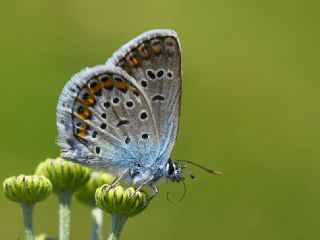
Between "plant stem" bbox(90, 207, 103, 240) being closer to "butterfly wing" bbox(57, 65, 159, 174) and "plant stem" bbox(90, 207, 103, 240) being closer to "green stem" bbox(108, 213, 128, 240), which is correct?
"green stem" bbox(108, 213, 128, 240)

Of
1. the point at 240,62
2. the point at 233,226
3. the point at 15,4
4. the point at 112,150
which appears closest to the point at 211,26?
the point at 240,62

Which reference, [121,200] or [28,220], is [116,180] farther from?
[28,220]

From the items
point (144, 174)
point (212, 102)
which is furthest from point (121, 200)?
point (212, 102)

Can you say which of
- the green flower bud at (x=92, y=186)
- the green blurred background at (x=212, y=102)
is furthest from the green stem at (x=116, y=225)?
A: the green blurred background at (x=212, y=102)

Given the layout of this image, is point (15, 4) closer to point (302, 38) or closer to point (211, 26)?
point (211, 26)

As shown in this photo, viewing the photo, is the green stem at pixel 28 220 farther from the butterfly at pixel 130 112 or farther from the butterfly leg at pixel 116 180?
the butterfly leg at pixel 116 180
